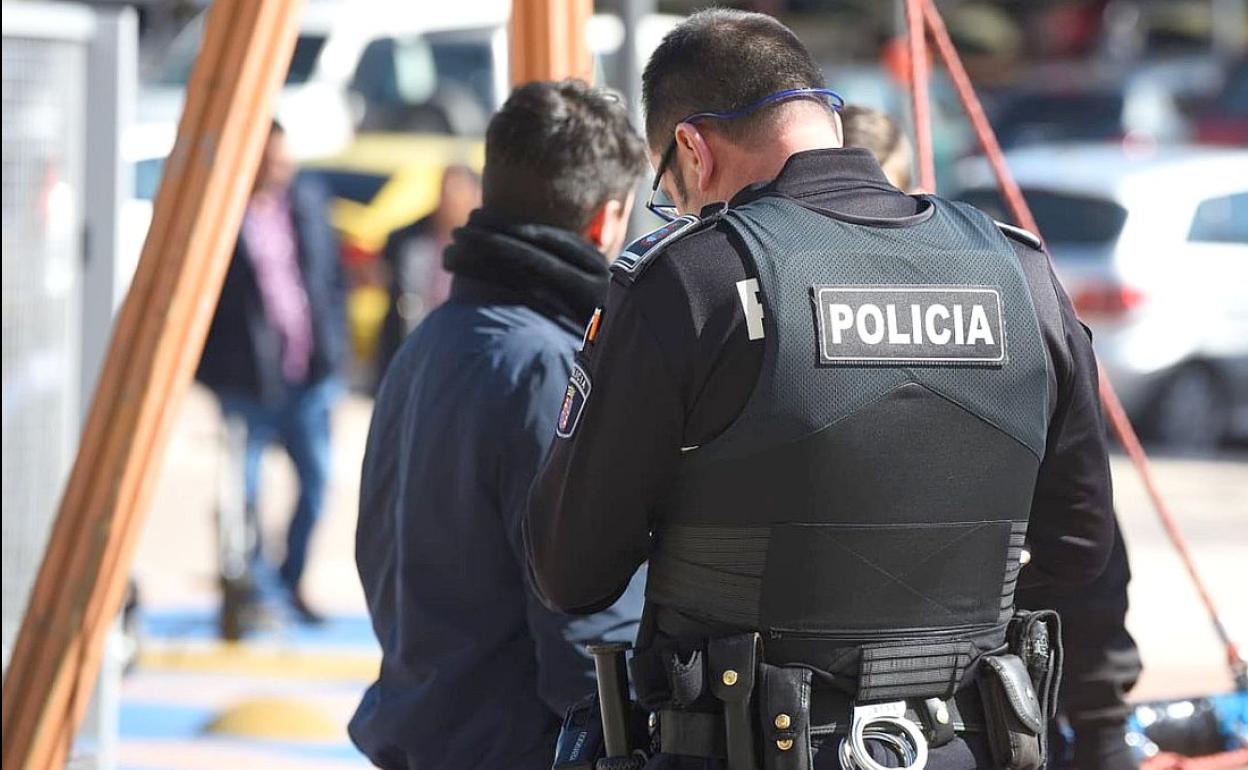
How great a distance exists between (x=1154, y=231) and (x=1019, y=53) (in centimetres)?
1676

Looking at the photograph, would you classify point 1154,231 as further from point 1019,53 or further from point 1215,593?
point 1019,53

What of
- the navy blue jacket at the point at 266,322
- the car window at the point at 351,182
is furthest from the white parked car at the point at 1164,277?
the navy blue jacket at the point at 266,322

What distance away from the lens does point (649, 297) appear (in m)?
2.43

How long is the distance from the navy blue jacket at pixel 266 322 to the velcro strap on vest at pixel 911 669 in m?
5.37

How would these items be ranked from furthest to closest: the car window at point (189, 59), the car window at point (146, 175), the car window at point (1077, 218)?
the car window at point (189, 59), the car window at point (1077, 218), the car window at point (146, 175)

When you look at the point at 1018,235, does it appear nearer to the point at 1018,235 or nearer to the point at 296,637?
the point at 1018,235

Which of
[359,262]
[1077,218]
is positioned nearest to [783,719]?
[1077,218]

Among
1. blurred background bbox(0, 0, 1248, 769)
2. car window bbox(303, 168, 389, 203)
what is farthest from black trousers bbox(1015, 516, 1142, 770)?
car window bbox(303, 168, 389, 203)

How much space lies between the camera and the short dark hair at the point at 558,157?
3.20 meters

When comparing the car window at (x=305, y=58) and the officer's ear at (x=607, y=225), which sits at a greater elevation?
the car window at (x=305, y=58)

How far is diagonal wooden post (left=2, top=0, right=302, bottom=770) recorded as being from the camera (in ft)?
11.5

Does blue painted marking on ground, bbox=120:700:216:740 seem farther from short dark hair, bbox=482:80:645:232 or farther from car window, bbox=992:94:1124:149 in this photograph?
car window, bbox=992:94:1124:149

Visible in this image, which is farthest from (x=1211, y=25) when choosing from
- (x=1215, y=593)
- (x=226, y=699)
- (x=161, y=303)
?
(x=161, y=303)

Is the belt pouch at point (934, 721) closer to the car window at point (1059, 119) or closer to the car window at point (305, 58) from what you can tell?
the car window at point (305, 58)
